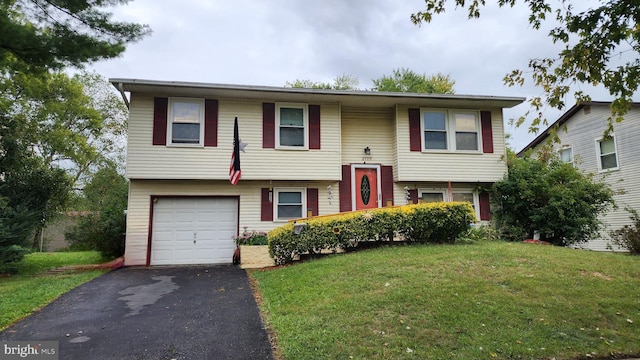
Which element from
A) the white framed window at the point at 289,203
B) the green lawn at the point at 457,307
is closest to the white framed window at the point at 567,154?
the green lawn at the point at 457,307

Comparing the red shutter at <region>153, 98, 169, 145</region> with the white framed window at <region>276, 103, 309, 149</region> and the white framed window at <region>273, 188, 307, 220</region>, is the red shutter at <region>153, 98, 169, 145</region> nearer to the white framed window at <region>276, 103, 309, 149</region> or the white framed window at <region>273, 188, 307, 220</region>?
the white framed window at <region>276, 103, 309, 149</region>

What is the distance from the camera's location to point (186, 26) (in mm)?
11516

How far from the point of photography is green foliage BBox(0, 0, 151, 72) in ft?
18.1

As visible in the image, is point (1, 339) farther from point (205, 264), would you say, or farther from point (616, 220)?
point (616, 220)

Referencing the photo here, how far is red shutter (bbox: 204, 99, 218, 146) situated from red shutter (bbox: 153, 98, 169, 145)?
1.15 m

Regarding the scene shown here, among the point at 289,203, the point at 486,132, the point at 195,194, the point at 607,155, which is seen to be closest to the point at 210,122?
the point at 195,194

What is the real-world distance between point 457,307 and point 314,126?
25.8 ft

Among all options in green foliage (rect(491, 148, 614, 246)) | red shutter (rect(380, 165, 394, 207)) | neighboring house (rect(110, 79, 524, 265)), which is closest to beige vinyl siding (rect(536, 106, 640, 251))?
green foliage (rect(491, 148, 614, 246))

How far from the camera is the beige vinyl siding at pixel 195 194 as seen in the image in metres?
10.8

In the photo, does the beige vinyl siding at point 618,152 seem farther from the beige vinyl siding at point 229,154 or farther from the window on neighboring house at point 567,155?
the beige vinyl siding at point 229,154

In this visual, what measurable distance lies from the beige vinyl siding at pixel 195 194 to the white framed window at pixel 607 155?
12.3 metres

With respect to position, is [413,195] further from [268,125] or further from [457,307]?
[457,307]

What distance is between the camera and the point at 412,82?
28453mm

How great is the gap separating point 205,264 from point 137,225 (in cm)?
232
